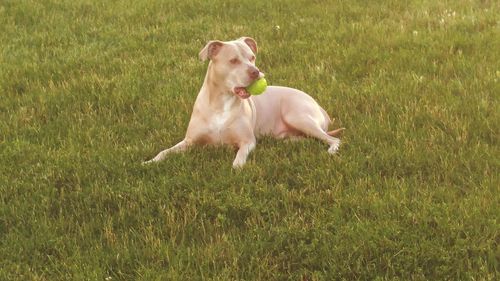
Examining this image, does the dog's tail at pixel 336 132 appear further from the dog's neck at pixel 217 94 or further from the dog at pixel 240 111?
the dog's neck at pixel 217 94

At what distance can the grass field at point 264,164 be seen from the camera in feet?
14.7

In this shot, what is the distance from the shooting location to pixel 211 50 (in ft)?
20.5

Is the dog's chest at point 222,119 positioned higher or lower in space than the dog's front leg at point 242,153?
higher

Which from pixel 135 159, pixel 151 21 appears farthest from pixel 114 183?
pixel 151 21

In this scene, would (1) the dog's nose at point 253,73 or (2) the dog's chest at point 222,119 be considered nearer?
(1) the dog's nose at point 253,73

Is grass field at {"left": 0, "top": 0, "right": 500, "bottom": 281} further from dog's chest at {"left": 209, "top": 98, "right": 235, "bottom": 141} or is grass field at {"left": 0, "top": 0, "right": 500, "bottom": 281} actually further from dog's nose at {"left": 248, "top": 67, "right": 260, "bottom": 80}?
dog's nose at {"left": 248, "top": 67, "right": 260, "bottom": 80}

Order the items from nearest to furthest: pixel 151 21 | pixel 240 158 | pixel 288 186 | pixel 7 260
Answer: pixel 7 260, pixel 288 186, pixel 240 158, pixel 151 21

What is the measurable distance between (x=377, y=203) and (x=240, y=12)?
24.2ft

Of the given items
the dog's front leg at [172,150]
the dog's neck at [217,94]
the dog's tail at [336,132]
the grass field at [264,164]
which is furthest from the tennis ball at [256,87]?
the dog's tail at [336,132]

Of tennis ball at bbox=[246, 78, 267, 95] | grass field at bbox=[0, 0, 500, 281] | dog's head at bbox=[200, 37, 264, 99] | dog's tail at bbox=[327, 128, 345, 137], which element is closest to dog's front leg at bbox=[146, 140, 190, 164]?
grass field at bbox=[0, 0, 500, 281]

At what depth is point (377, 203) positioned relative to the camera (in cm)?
500

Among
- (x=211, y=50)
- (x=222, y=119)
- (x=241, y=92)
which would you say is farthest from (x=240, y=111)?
(x=211, y=50)

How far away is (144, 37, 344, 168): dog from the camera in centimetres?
621

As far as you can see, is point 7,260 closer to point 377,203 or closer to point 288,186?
point 288,186
